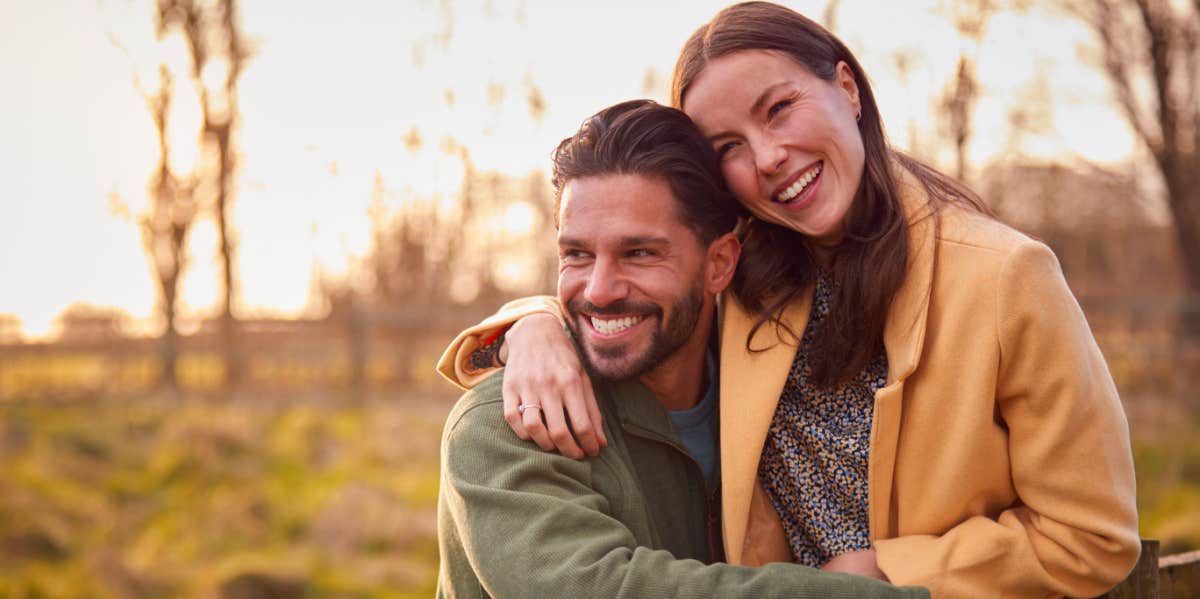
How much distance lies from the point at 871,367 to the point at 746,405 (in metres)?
0.29

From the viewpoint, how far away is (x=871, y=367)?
2.42m

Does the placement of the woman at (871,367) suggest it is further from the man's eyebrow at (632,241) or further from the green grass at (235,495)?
the green grass at (235,495)

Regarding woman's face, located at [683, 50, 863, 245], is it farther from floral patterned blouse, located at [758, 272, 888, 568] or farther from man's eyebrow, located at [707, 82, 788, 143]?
floral patterned blouse, located at [758, 272, 888, 568]

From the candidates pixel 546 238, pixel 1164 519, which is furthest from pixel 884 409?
pixel 546 238

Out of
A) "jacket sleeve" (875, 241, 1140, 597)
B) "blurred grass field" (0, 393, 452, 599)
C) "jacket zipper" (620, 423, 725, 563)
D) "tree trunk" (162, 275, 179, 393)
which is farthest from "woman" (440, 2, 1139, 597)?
"tree trunk" (162, 275, 179, 393)

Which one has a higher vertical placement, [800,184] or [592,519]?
[800,184]

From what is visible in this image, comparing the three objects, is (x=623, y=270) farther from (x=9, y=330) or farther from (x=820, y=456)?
(x=9, y=330)

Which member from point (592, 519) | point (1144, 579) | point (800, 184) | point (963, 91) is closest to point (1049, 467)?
point (1144, 579)

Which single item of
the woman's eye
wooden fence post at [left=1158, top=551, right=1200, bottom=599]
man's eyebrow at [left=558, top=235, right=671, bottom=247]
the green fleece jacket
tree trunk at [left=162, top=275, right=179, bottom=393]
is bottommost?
tree trunk at [left=162, top=275, right=179, bottom=393]

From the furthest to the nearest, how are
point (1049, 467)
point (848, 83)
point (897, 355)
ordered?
1. point (848, 83)
2. point (897, 355)
3. point (1049, 467)

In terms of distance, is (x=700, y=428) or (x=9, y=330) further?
(x=9, y=330)

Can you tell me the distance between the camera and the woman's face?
7.94ft

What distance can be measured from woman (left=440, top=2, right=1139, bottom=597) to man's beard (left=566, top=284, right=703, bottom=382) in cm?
7

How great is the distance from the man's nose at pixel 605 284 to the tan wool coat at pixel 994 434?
1.98 feet
